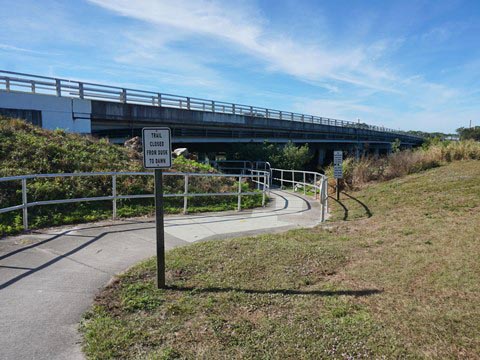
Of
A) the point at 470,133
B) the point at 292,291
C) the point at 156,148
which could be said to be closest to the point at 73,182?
the point at 156,148

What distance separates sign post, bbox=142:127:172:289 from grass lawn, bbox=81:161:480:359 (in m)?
0.34

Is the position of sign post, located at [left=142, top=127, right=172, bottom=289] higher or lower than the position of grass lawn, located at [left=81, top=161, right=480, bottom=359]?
higher

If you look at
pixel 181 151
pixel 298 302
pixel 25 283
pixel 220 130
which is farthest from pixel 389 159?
pixel 25 283

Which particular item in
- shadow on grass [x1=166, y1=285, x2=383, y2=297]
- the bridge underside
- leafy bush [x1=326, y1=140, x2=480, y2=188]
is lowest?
shadow on grass [x1=166, y1=285, x2=383, y2=297]

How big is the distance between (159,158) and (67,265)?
7.46ft

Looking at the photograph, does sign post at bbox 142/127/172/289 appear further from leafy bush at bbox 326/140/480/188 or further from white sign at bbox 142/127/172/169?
leafy bush at bbox 326/140/480/188

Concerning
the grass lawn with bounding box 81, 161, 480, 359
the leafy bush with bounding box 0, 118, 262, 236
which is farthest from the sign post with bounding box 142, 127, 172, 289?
the leafy bush with bounding box 0, 118, 262, 236

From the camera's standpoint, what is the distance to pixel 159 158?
182 inches

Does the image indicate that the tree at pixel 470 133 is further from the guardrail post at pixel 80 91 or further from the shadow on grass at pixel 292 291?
the shadow on grass at pixel 292 291

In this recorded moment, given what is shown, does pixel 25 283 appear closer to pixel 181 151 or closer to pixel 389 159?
pixel 181 151

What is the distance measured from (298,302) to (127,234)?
14.2 ft

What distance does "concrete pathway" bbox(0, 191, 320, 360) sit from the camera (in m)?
3.43

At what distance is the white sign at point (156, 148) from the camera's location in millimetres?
4582

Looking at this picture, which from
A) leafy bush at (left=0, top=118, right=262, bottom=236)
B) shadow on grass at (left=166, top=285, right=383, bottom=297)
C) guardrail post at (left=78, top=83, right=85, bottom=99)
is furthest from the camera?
guardrail post at (left=78, top=83, right=85, bottom=99)
